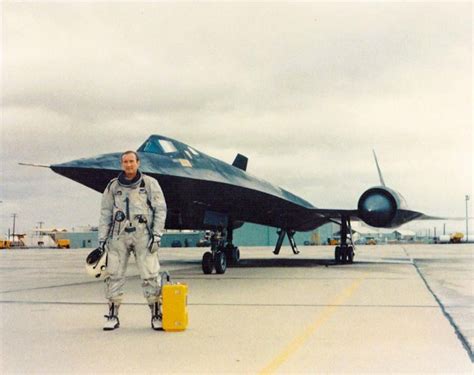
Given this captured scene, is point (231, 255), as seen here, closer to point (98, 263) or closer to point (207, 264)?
point (207, 264)

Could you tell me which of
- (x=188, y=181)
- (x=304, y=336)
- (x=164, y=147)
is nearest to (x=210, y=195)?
(x=188, y=181)

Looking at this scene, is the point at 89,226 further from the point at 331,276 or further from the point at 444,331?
the point at 444,331

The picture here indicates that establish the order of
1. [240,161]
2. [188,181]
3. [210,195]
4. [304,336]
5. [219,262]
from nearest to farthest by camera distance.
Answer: [304,336] → [188,181] → [210,195] → [219,262] → [240,161]

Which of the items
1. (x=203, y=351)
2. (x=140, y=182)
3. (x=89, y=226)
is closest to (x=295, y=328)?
(x=203, y=351)

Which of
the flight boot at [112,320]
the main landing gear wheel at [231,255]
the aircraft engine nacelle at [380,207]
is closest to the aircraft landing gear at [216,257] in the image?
the main landing gear wheel at [231,255]

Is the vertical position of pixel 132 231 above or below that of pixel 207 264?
above

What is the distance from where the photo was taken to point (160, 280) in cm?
600

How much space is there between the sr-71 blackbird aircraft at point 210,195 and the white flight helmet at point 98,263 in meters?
3.41

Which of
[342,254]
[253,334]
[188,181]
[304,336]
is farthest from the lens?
[342,254]

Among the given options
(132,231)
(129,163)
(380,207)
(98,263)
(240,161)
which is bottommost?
(98,263)

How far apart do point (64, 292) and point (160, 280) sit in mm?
4066

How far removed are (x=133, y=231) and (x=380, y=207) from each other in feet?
41.4

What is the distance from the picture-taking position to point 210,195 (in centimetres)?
1239

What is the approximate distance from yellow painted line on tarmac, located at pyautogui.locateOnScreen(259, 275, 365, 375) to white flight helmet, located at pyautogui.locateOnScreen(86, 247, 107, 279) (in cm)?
222
